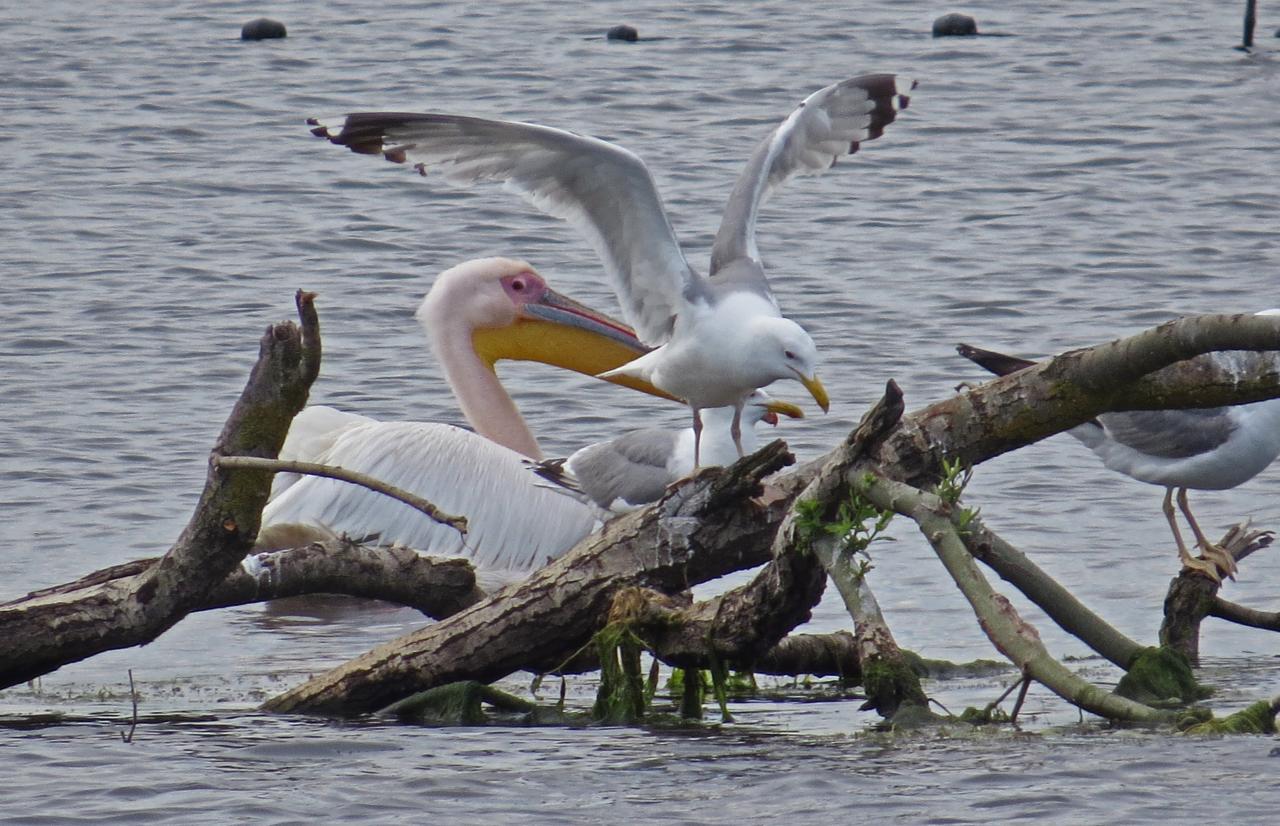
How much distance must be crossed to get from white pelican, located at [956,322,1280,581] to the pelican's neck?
243cm

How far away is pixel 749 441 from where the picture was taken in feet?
22.2

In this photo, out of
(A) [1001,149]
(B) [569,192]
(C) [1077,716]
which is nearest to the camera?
(C) [1077,716]

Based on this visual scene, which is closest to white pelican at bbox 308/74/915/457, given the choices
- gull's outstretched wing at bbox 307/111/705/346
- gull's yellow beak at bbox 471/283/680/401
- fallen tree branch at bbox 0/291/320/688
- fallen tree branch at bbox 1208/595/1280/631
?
gull's outstretched wing at bbox 307/111/705/346

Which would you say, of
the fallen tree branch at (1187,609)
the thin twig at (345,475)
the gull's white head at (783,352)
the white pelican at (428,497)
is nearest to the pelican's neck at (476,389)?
the white pelican at (428,497)

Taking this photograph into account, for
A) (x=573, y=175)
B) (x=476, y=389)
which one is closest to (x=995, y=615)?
(x=573, y=175)

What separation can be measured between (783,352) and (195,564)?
1840 millimetres

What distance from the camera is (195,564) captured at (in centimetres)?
464

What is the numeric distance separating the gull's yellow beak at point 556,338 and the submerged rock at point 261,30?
10868 millimetres

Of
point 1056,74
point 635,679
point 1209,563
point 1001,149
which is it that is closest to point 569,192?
point 635,679

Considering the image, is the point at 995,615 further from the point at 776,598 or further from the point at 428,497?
the point at 428,497

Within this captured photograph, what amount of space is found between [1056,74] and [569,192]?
11.6 meters

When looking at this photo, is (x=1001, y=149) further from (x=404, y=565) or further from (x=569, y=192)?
(x=404, y=565)

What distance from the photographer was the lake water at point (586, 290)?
4.42 m

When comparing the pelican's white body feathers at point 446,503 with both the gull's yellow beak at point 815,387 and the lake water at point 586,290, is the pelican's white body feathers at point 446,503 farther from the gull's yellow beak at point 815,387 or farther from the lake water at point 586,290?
the gull's yellow beak at point 815,387
